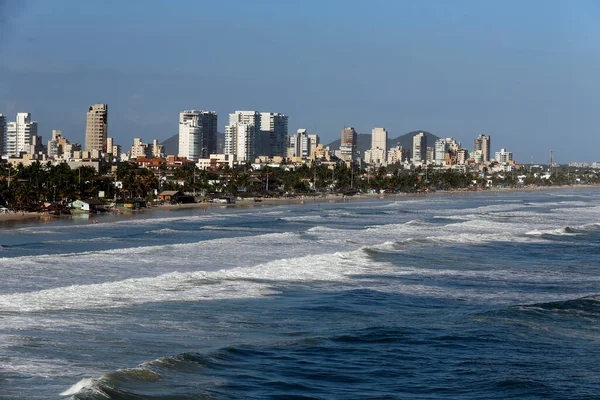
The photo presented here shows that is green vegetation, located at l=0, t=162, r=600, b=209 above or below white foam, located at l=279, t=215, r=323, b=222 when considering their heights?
above

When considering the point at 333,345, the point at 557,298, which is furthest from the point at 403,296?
the point at 333,345

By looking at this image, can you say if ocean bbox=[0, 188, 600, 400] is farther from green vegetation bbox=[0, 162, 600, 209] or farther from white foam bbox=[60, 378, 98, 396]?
green vegetation bbox=[0, 162, 600, 209]

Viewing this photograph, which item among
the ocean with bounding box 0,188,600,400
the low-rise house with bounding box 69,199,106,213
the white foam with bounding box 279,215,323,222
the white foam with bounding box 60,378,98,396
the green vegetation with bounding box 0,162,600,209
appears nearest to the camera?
the white foam with bounding box 60,378,98,396

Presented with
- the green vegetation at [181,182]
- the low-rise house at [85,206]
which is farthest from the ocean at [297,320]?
the green vegetation at [181,182]

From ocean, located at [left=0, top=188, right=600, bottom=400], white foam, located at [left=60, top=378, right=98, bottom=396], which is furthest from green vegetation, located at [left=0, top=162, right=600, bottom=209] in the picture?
white foam, located at [left=60, top=378, right=98, bottom=396]

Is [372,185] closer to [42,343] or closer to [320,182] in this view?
[320,182]

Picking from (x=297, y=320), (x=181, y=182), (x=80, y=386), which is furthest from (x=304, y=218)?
(x=80, y=386)

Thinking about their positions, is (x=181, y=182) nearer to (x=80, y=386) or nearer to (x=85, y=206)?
(x=85, y=206)

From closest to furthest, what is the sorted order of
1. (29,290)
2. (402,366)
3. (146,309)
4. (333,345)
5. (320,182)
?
(402,366), (333,345), (146,309), (29,290), (320,182)
